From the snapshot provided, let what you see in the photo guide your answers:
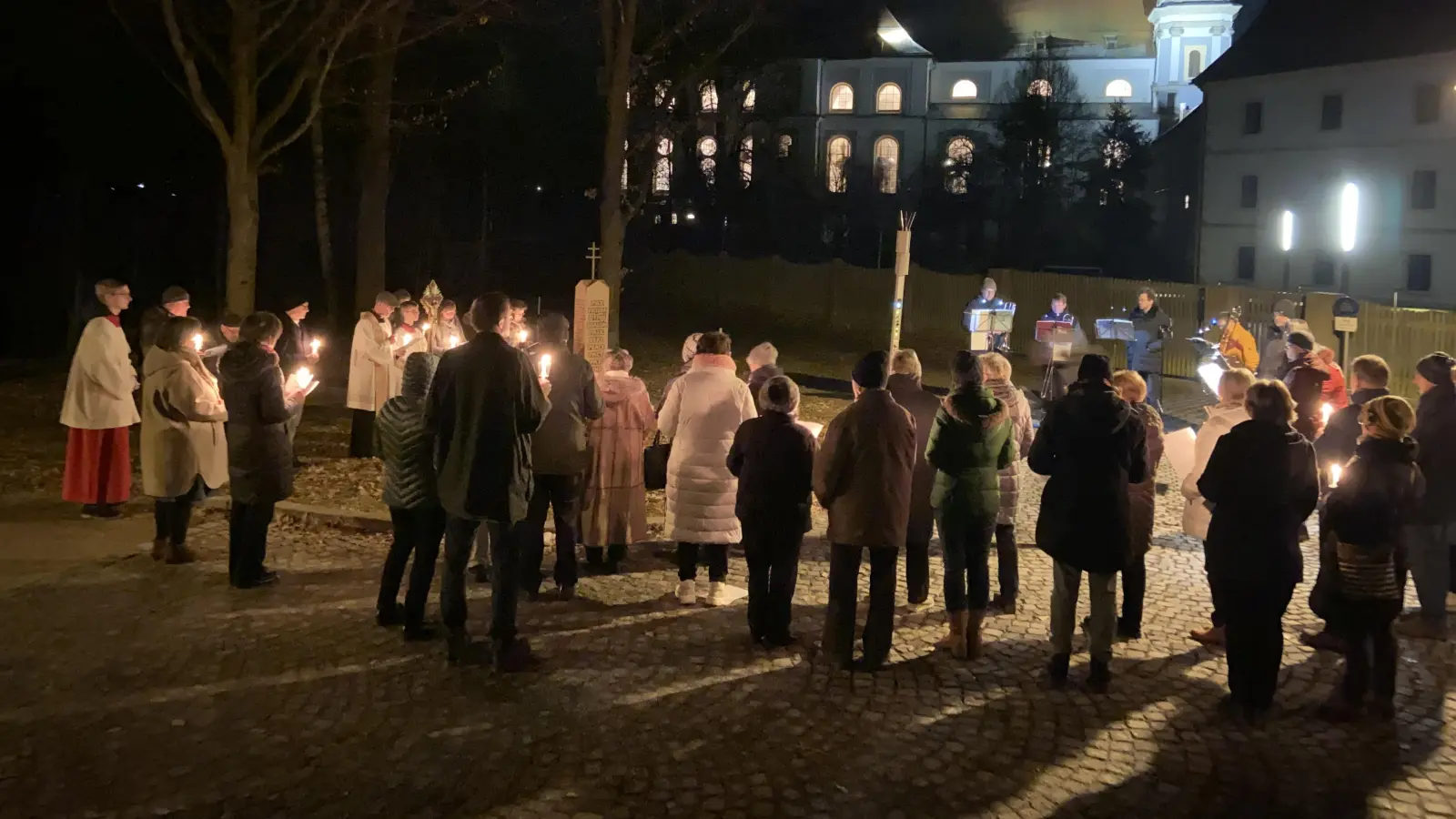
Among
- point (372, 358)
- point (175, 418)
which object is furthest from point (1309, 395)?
point (372, 358)

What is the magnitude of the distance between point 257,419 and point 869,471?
398 cm

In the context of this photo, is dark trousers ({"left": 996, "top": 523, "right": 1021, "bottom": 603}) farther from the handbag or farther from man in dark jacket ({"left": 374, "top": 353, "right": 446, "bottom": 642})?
man in dark jacket ({"left": 374, "top": 353, "right": 446, "bottom": 642})

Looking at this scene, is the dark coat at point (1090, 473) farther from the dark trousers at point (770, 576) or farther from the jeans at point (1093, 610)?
the dark trousers at point (770, 576)

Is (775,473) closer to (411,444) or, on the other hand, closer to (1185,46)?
(411,444)

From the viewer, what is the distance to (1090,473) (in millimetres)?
6773

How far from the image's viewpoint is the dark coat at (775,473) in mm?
7344

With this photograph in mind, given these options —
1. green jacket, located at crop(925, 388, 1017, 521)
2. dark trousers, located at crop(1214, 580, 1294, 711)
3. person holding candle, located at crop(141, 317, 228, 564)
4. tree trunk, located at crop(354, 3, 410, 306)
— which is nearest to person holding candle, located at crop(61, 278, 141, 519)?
person holding candle, located at crop(141, 317, 228, 564)

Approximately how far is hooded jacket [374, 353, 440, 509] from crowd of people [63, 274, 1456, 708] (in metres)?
0.02

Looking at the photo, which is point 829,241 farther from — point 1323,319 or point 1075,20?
point 1323,319

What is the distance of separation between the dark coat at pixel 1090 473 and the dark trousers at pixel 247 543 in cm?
502

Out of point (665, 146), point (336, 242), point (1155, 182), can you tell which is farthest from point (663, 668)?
point (1155, 182)

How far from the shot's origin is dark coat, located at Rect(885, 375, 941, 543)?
320 inches

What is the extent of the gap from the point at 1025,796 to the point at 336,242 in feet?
105

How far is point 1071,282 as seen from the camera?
104ft
